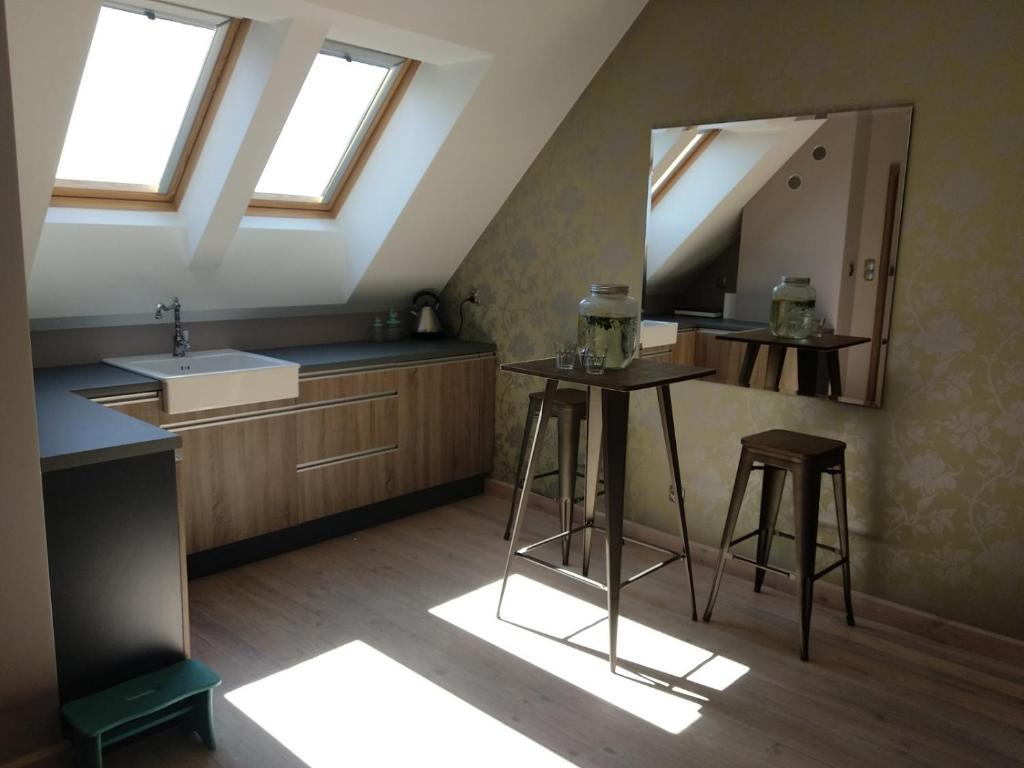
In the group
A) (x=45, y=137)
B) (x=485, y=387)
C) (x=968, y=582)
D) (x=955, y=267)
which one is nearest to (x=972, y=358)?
(x=955, y=267)

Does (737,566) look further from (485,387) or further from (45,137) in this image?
(45,137)

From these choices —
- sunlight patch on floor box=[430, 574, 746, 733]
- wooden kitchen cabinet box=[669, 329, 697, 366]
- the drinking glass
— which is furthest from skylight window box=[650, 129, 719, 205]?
sunlight patch on floor box=[430, 574, 746, 733]

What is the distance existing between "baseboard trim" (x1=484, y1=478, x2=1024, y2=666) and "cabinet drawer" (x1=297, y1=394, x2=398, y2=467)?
148 cm

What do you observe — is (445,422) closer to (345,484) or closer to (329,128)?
(345,484)

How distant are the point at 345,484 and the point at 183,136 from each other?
1727 mm

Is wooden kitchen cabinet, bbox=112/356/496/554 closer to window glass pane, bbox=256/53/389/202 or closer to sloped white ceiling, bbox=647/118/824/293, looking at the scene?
window glass pane, bbox=256/53/389/202

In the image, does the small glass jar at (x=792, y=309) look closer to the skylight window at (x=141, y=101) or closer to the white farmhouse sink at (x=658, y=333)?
the white farmhouse sink at (x=658, y=333)

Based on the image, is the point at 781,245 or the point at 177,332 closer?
the point at 781,245

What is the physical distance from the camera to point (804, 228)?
3311mm

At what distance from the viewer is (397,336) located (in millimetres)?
4668

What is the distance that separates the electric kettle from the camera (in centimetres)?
466

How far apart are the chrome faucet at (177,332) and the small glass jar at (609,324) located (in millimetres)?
1927

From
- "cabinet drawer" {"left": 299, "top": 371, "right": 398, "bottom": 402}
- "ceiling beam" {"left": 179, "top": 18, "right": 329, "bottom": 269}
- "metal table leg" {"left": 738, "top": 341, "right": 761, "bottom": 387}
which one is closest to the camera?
"ceiling beam" {"left": 179, "top": 18, "right": 329, "bottom": 269}

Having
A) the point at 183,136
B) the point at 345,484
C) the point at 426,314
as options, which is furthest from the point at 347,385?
the point at 183,136
